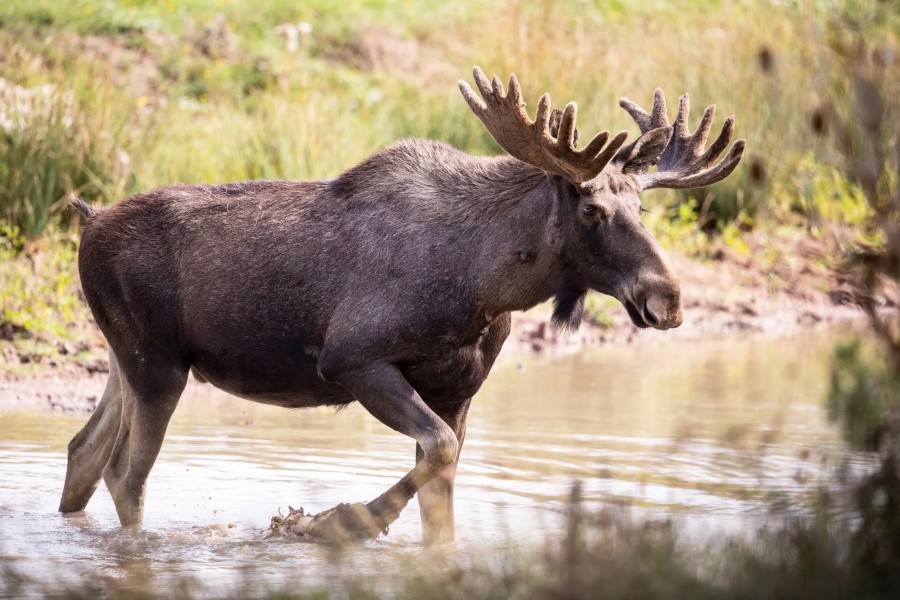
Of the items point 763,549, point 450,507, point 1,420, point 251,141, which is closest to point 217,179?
point 251,141

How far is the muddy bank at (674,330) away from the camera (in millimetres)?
9367

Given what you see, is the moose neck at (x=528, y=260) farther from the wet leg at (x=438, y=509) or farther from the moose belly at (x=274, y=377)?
the moose belly at (x=274, y=377)

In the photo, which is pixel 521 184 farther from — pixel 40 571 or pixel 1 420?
pixel 1 420

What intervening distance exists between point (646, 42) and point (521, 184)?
11.2 meters

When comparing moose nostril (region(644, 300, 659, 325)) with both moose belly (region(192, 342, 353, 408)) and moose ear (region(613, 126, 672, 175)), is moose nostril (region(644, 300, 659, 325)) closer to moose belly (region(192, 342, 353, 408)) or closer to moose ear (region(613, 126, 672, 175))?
moose ear (region(613, 126, 672, 175))

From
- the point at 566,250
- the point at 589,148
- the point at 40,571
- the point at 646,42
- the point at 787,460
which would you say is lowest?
the point at 40,571

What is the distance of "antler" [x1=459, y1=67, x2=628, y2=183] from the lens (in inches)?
224

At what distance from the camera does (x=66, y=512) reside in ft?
23.0

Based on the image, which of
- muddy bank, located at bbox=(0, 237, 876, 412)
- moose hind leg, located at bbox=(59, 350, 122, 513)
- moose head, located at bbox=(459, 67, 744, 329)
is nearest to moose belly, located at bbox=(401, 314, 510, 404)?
moose head, located at bbox=(459, 67, 744, 329)

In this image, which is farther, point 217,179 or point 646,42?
point 646,42

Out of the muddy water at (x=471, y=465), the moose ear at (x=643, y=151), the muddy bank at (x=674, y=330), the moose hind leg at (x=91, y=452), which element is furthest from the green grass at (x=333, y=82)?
the moose hind leg at (x=91, y=452)

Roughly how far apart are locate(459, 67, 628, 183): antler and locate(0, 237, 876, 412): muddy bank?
13.1 ft

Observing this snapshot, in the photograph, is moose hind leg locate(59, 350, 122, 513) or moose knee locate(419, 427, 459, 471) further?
moose hind leg locate(59, 350, 122, 513)

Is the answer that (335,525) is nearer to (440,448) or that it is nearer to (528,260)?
(440,448)
